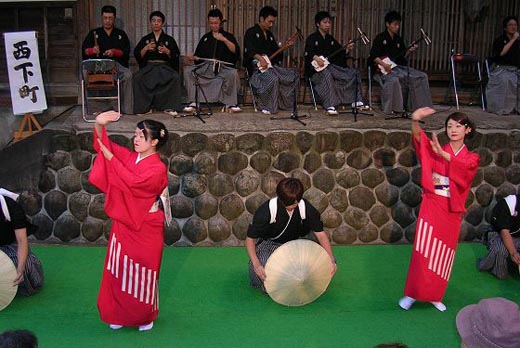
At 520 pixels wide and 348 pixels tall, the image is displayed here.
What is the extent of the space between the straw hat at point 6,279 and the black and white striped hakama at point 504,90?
6778mm

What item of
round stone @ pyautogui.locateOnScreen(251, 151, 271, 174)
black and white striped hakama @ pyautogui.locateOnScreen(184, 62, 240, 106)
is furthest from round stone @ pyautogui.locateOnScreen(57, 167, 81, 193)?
black and white striped hakama @ pyautogui.locateOnScreen(184, 62, 240, 106)

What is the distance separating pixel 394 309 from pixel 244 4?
5682mm

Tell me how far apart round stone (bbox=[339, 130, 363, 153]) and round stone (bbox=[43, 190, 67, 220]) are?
3.14 m

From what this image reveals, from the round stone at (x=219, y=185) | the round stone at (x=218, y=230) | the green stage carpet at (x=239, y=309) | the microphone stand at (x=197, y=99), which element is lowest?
the green stage carpet at (x=239, y=309)

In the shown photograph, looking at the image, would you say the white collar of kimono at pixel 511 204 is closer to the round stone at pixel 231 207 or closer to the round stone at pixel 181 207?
the round stone at pixel 231 207

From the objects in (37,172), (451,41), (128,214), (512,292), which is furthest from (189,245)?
(451,41)

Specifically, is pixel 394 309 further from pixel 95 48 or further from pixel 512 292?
pixel 95 48

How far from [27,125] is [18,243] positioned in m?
4.54

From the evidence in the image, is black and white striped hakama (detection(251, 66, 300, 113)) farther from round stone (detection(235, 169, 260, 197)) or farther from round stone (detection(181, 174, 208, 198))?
round stone (detection(181, 174, 208, 198))

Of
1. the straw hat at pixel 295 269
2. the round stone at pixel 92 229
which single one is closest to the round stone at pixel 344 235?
the straw hat at pixel 295 269

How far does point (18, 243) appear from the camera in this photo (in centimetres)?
577

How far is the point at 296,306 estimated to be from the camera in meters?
5.88

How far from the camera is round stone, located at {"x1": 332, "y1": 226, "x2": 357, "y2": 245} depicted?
801cm

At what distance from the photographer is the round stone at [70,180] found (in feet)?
25.8
